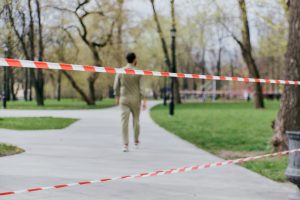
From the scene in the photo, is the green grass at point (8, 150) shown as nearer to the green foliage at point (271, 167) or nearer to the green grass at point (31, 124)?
the green foliage at point (271, 167)

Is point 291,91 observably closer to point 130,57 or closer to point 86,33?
point 130,57

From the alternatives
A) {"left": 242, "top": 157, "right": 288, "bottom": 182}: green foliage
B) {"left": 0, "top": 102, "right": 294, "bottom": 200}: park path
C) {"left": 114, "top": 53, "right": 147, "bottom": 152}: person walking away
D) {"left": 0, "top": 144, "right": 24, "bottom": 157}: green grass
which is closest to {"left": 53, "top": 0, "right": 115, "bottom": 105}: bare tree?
{"left": 0, "top": 102, "right": 294, "bottom": 200}: park path

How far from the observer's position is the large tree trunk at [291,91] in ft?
35.3

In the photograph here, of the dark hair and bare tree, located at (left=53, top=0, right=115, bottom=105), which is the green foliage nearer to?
the dark hair

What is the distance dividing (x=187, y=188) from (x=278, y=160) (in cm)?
383

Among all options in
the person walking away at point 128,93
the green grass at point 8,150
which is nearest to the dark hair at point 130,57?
the person walking away at point 128,93

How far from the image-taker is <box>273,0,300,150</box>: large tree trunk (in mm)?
10766

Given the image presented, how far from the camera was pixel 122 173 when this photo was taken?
802 centimetres

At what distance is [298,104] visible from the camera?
35.7 ft

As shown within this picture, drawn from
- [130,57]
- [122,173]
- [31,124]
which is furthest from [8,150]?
[31,124]

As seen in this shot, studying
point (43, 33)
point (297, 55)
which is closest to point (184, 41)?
point (43, 33)

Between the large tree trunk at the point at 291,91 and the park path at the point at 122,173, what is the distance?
5.00 ft

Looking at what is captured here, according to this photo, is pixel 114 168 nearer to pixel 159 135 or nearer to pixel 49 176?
pixel 49 176

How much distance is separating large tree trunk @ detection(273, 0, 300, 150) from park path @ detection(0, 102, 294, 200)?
1524 mm
